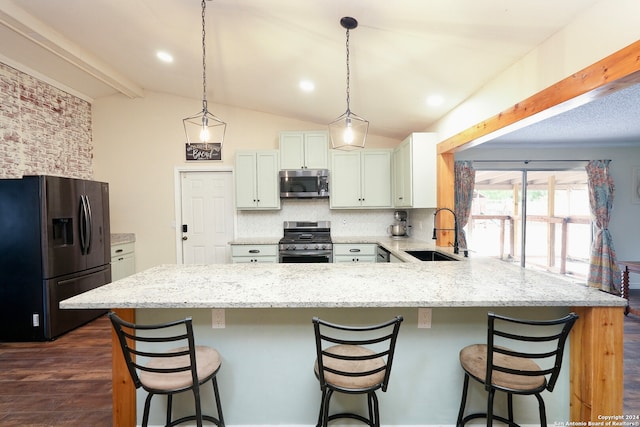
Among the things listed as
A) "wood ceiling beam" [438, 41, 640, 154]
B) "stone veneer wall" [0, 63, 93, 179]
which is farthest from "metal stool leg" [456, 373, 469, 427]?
"stone veneer wall" [0, 63, 93, 179]

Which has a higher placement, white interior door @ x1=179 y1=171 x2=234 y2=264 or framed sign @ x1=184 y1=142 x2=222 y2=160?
framed sign @ x1=184 y1=142 x2=222 y2=160

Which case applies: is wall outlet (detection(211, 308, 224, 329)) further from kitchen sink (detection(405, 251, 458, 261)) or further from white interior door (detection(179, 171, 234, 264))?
white interior door (detection(179, 171, 234, 264))

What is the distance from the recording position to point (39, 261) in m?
3.00

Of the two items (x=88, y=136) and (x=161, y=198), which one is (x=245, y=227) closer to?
(x=161, y=198)

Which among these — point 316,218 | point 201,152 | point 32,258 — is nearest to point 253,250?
point 316,218

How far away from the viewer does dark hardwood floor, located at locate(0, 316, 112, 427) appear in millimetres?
1947

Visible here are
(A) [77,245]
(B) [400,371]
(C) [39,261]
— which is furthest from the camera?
(A) [77,245]

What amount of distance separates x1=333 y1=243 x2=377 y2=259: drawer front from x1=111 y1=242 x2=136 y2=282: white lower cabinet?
3021 millimetres

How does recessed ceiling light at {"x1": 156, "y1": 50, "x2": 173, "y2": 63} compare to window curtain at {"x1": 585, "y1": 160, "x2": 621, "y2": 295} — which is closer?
recessed ceiling light at {"x1": 156, "y1": 50, "x2": 173, "y2": 63}

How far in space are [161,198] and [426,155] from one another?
3848 mm

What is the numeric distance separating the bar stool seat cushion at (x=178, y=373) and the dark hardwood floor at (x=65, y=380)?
0.92m

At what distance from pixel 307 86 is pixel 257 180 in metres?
1.53

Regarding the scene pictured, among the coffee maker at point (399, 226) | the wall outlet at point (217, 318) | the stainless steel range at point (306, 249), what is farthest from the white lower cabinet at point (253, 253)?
the wall outlet at point (217, 318)

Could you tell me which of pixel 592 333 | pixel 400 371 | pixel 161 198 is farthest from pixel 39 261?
pixel 592 333
